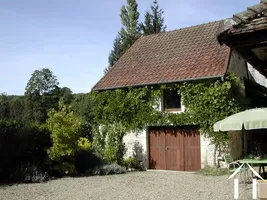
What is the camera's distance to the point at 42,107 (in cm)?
3903

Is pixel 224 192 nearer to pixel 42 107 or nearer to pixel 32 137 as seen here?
pixel 32 137

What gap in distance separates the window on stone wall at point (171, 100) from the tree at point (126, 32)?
1297 centimetres

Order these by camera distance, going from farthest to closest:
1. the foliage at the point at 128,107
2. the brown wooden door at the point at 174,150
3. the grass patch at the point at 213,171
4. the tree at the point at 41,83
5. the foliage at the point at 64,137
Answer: the tree at the point at 41,83 → the foliage at the point at 128,107 → the brown wooden door at the point at 174,150 → the foliage at the point at 64,137 → the grass patch at the point at 213,171


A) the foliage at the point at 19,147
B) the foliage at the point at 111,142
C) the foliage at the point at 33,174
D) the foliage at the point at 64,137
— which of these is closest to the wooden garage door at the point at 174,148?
the foliage at the point at 111,142

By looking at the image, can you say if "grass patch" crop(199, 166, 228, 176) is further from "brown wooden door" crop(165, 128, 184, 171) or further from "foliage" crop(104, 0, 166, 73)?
"foliage" crop(104, 0, 166, 73)

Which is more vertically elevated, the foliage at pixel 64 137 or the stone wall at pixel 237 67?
the stone wall at pixel 237 67

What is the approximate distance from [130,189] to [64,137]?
4.74m

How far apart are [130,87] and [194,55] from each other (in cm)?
367

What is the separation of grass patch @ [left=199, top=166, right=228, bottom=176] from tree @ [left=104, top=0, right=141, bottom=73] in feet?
54.5

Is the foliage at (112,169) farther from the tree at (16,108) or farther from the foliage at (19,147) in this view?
the tree at (16,108)

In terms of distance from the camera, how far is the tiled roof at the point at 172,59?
16.8m

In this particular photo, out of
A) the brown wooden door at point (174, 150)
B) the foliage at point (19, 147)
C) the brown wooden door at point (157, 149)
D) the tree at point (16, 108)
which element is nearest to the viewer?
the foliage at point (19, 147)

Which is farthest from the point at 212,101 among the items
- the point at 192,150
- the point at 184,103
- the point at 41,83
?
the point at 41,83

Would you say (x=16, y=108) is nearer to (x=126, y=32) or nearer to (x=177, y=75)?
(x=126, y=32)
